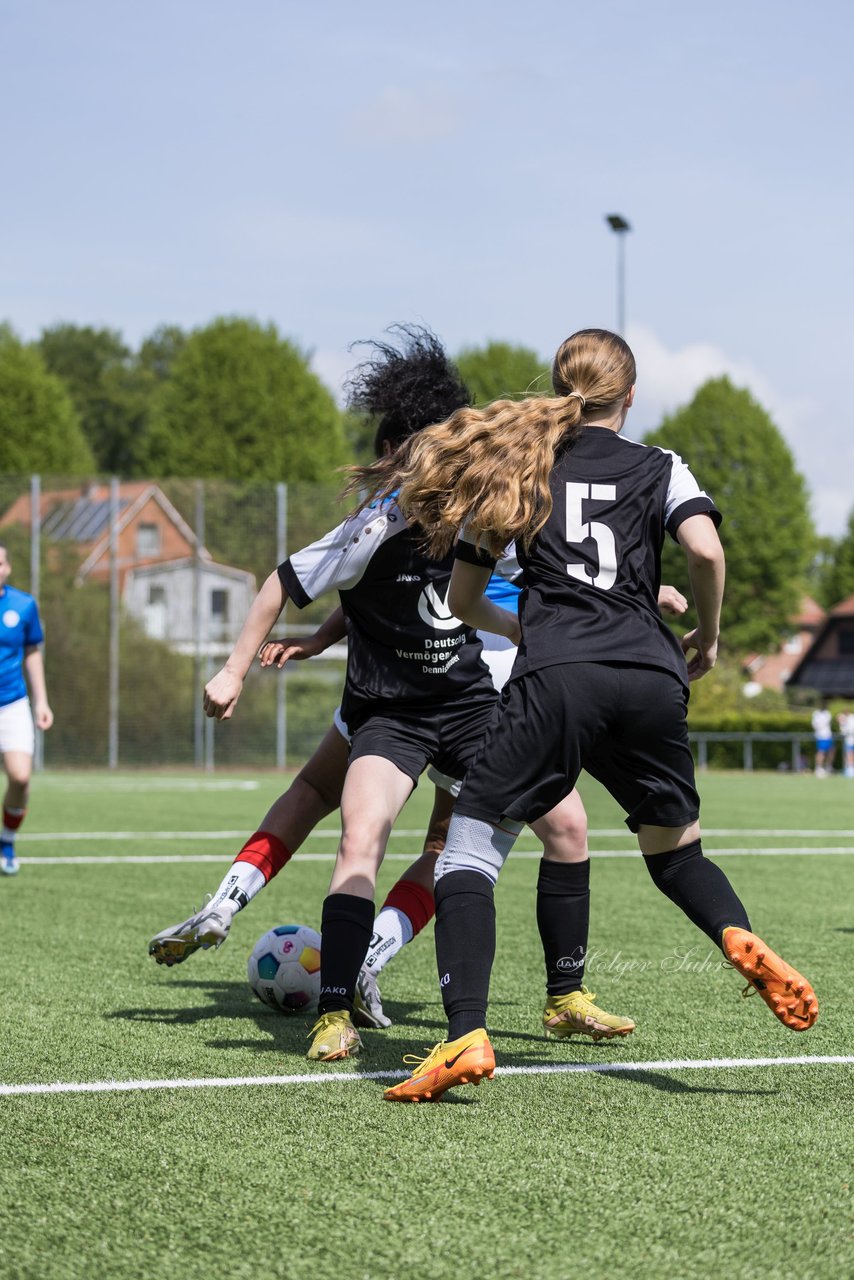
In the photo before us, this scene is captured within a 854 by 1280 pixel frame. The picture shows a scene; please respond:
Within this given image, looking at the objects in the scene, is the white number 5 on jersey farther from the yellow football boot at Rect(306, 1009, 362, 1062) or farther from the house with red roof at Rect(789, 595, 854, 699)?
the house with red roof at Rect(789, 595, 854, 699)

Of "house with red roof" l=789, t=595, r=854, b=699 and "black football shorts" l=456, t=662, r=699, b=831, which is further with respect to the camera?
"house with red roof" l=789, t=595, r=854, b=699

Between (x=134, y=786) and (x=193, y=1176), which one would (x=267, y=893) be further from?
(x=134, y=786)

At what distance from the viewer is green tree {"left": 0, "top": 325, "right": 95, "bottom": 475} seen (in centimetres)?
5519

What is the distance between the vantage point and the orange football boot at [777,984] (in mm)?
3580

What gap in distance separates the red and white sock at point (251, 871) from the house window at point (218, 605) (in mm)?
28023

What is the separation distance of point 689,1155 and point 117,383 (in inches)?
2648

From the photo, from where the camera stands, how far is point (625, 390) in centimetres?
385

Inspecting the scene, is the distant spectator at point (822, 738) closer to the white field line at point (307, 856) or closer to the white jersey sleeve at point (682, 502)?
the white field line at point (307, 856)

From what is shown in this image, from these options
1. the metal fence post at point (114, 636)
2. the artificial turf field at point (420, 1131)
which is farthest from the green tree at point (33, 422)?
the artificial turf field at point (420, 1131)

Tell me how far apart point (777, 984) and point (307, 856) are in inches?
301

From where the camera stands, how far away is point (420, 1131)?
10.7 ft

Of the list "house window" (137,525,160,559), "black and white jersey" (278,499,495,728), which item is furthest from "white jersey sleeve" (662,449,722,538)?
"house window" (137,525,160,559)

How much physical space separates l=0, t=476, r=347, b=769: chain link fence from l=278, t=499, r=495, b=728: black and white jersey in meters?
27.2

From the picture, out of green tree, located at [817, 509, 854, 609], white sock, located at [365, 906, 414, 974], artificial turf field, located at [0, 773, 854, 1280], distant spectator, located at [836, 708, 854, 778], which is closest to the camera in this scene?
artificial turf field, located at [0, 773, 854, 1280]
